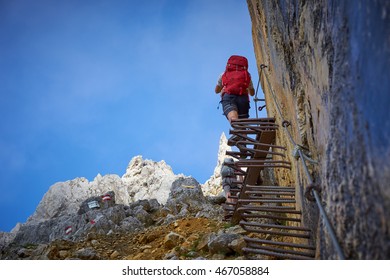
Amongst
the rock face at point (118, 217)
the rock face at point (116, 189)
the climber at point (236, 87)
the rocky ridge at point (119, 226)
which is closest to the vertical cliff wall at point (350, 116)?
the rocky ridge at point (119, 226)

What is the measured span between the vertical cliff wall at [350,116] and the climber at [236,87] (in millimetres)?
4580

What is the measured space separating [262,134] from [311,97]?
338 centimetres

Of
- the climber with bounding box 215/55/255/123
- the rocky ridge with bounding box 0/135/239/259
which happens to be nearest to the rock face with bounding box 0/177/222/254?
the rocky ridge with bounding box 0/135/239/259

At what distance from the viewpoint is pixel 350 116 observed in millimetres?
2814

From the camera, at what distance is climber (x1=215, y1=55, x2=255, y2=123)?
31.6 ft

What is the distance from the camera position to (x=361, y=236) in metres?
2.42

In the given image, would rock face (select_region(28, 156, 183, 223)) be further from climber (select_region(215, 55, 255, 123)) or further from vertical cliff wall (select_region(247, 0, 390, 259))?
vertical cliff wall (select_region(247, 0, 390, 259))

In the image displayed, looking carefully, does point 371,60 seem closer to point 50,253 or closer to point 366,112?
point 366,112

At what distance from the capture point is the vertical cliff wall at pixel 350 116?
7.34 ft

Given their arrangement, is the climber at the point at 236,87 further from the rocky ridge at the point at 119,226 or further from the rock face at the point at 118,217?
the rock face at the point at 118,217

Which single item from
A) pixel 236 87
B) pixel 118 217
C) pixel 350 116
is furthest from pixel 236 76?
pixel 118 217

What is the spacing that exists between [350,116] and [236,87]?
22.8 feet

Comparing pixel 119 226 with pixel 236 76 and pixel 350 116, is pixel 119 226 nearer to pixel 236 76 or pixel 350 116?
pixel 236 76
